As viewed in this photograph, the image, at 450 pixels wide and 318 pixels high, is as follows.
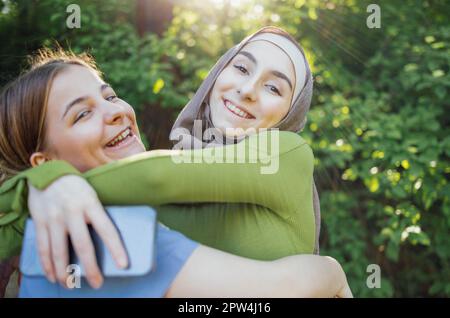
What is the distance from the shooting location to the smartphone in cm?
110

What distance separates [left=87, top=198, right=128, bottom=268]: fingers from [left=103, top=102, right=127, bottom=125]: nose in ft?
1.19

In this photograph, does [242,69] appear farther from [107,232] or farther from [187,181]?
[107,232]

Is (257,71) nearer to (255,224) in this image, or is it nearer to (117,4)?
(255,224)

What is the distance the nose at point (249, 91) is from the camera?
165 cm

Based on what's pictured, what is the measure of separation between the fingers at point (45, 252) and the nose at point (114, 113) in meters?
0.40

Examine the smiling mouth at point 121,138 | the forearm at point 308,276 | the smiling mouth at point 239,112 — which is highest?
the smiling mouth at point 239,112

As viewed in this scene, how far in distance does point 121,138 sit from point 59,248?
1.44 feet

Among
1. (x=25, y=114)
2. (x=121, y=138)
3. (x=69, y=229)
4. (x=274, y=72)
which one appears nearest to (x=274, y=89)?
(x=274, y=72)

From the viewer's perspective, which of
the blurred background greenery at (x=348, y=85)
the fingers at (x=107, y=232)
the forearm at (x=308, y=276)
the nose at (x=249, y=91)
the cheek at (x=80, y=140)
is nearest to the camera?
the fingers at (x=107, y=232)

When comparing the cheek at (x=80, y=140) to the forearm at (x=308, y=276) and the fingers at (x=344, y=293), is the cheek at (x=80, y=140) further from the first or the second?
the fingers at (x=344, y=293)

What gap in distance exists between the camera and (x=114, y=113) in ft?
4.75

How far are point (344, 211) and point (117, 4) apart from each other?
233 centimetres

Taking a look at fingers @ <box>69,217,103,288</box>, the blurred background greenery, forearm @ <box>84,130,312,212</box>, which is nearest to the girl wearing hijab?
forearm @ <box>84,130,312,212</box>

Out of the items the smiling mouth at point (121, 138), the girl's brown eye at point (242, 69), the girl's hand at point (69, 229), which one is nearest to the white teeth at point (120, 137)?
the smiling mouth at point (121, 138)
